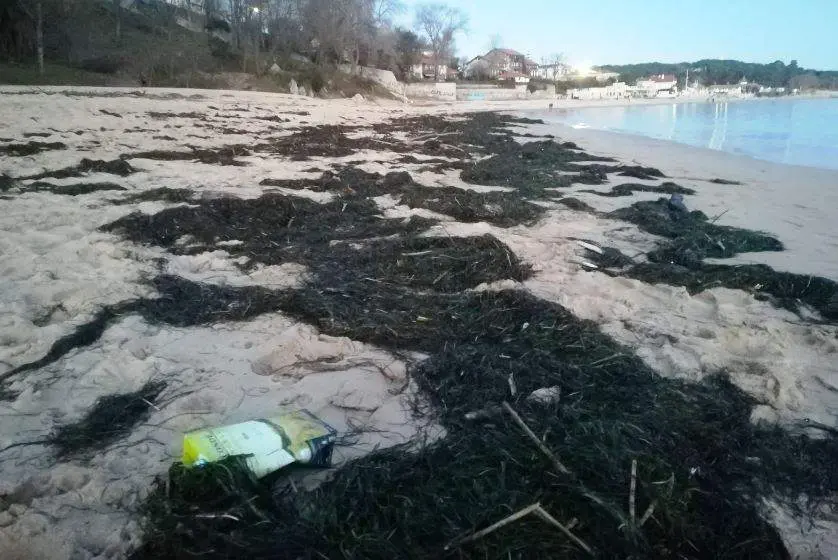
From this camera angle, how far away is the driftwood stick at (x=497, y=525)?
5.30 ft

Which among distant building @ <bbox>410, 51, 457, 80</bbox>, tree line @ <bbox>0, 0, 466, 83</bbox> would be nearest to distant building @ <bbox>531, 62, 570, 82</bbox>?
distant building @ <bbox>410, 51, 457, 80</bbox>

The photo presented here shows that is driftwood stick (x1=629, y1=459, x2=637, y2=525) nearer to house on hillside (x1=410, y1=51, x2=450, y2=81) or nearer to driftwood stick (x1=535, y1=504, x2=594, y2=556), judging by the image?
driftwood stick (x1=535, y1=504, x2=594, y2=556)

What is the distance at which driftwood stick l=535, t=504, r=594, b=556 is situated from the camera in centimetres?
161

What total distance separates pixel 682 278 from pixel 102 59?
2851 cm

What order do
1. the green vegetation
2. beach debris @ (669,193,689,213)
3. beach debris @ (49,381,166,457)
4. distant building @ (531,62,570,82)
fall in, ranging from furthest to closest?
distant building @ (531,62,570,82) → the green vegetation → beach debris @ (669,193,689,213) → beach debris @ (49,381,166,457)

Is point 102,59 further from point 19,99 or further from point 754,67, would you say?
point 754,67

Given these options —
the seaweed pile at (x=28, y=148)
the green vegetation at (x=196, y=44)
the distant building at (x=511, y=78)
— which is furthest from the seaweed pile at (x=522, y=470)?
the distant building at (x=511, y=78)

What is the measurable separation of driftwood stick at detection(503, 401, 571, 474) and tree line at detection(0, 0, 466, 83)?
25.4m

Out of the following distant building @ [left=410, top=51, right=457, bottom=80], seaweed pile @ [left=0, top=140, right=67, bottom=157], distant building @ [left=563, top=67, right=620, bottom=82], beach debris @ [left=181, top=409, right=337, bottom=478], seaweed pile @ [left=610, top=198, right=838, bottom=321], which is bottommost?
beach debris @ [left=181, top=409, right=337, bottom=478]

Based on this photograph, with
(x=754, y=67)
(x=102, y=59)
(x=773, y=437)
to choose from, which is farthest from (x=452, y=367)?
(x=754, y=67)

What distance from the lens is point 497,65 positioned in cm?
10125

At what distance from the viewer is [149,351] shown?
2.84m

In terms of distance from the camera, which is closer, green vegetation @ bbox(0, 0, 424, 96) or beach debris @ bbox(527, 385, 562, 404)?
beach debris @ bbox(527, 385, 562, 404)

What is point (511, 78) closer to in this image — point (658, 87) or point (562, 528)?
point (658, 87)
